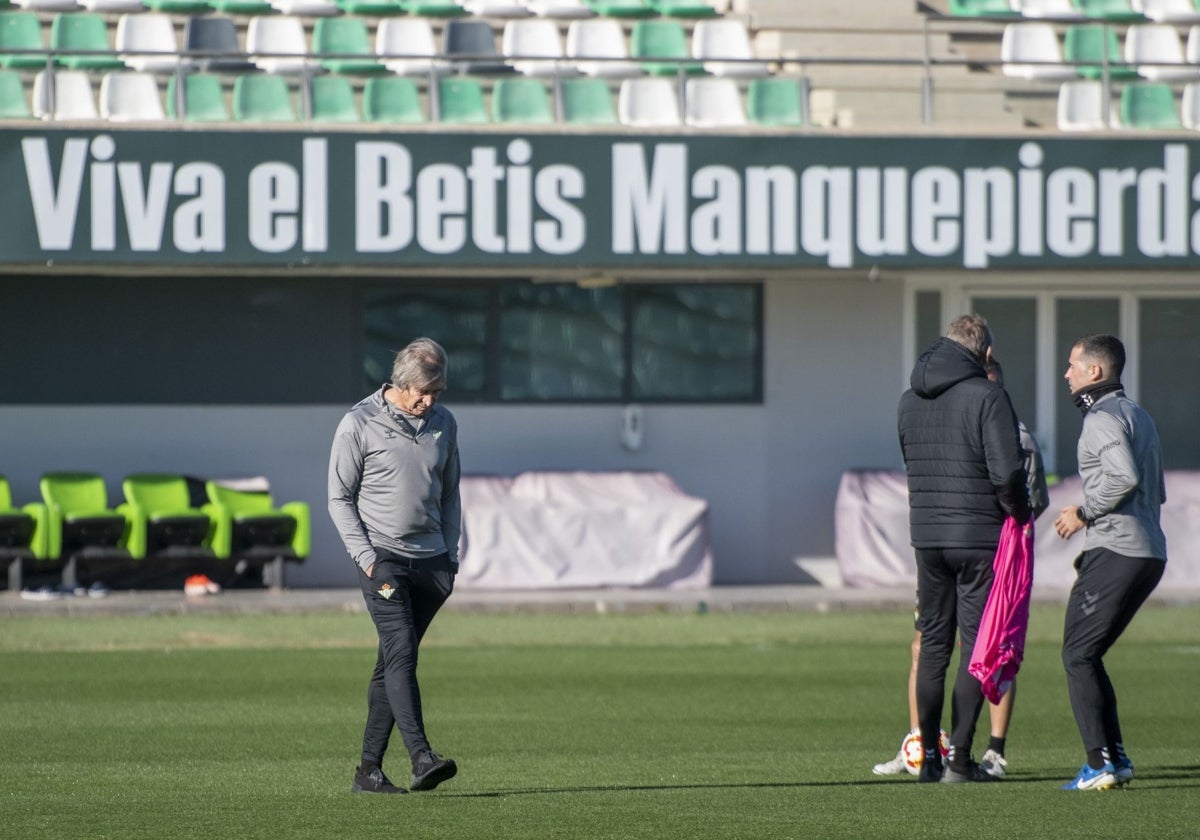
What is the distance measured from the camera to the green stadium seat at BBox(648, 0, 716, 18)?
22109 millimetres

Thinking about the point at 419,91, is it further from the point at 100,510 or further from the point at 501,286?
the point at 100,510

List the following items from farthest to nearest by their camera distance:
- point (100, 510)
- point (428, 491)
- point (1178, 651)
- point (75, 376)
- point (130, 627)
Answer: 1. point (75, 376)
2. point (100, 510)
3. point (130, 627)
4. point (1178, 651)
5. point (428, 491)

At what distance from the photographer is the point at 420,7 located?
21.5 metres

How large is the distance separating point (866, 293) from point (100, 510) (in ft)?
27.6

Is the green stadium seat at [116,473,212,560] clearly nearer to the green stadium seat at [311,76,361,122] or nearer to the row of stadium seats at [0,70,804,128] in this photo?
the row of stadium seats at [0,70,804,128]

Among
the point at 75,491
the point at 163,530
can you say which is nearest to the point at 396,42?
the point at 75,491

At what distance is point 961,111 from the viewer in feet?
67.4

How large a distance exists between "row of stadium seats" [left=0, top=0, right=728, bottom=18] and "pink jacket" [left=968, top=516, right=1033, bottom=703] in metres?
14.9

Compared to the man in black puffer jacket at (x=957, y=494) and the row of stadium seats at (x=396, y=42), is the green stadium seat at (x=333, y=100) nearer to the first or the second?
the row of stadium seats at (x=396, y=42)

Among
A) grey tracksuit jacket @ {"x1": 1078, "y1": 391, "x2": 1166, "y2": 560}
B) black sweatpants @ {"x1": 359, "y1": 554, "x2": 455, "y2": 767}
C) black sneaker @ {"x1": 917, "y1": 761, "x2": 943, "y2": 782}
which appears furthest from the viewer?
black sneaker @ {"x1": 917, "y1": 761, "x2": 943, "y2": 782}

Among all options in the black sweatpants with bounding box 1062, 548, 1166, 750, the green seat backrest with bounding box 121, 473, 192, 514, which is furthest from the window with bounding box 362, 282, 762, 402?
the black sweatpants with bounding box 1062, 548, 1166, 750

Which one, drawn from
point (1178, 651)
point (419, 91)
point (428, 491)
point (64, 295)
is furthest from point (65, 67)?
point (428, 491)

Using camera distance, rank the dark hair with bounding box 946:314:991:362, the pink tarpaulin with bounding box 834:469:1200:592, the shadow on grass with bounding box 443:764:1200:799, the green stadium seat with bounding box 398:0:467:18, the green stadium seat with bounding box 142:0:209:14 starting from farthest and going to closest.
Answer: the green stadium seat with bounding box 398:0:467:18 < the green stadium seat with bounding box 142:0:209:14 < the pink tarpaulin with bounding box 834:469:1200:592 < the dark hair with bounding box 946:314:991:362 < the shadow on grass with bounding box 443:764:1200:799

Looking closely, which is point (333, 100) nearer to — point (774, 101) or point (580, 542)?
point (774, 101)
